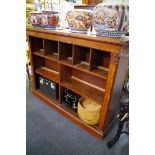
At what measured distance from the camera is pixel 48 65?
2.36 m

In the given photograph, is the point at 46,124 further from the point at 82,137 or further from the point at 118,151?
the point at 118,151

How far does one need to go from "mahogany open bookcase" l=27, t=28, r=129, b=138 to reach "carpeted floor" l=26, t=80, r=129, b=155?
0.10 m

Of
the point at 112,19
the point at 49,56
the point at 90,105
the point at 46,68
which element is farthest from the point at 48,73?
the point at 112,19

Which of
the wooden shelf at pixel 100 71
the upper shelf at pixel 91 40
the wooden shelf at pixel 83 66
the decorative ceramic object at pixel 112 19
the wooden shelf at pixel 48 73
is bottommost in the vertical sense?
the wooden shelf at pixel 48 73

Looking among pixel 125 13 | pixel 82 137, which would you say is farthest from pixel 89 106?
pixel 125 13

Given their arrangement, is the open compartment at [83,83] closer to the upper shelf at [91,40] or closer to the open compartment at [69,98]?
the open compartment at [69,98]

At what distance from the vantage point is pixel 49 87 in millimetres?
2178

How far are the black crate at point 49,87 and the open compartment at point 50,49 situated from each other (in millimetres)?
395

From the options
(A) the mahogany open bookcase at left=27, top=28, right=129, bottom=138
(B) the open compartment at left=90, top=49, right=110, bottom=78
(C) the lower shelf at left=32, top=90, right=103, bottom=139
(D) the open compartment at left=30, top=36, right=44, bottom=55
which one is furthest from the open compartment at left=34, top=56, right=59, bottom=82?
(B) the open compartment at left=90, top=49, right=110, bottom=78

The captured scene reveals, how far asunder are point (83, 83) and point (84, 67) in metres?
0.36

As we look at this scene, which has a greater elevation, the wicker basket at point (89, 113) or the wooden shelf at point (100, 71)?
the wooden shelf at point (100, 71)

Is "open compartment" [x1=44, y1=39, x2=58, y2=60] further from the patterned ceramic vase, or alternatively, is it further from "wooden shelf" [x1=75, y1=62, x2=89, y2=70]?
"wooden shelf" [x1=75, y1=62, x2=89, y2=70]

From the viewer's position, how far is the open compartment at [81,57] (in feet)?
5.36

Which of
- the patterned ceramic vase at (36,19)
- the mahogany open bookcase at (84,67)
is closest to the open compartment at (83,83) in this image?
the mahogany open bookcase at (84,67)
